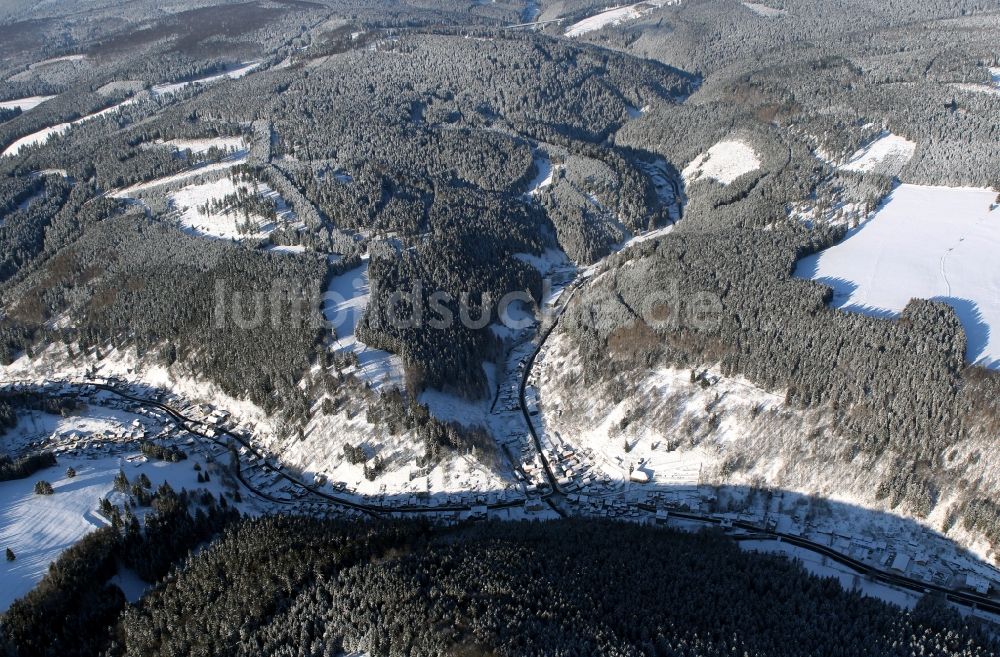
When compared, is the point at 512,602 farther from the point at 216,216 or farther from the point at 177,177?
the point at 177,177

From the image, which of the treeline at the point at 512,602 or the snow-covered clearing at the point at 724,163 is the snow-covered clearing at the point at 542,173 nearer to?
the snow-covered clearing at the point at 724,163

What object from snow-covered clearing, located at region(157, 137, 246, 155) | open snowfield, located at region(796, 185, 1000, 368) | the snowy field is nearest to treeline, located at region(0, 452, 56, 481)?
the snowy field

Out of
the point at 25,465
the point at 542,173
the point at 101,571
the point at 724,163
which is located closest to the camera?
the point at 101,571

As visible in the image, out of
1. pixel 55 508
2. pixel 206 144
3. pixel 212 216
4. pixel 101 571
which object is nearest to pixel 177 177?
pixel 206 144

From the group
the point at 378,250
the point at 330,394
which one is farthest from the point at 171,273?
the point at 330,394

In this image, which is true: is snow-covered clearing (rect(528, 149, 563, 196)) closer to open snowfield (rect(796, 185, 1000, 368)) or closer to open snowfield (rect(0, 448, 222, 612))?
open snowfield (rect(796, 185, 1000, 368))
